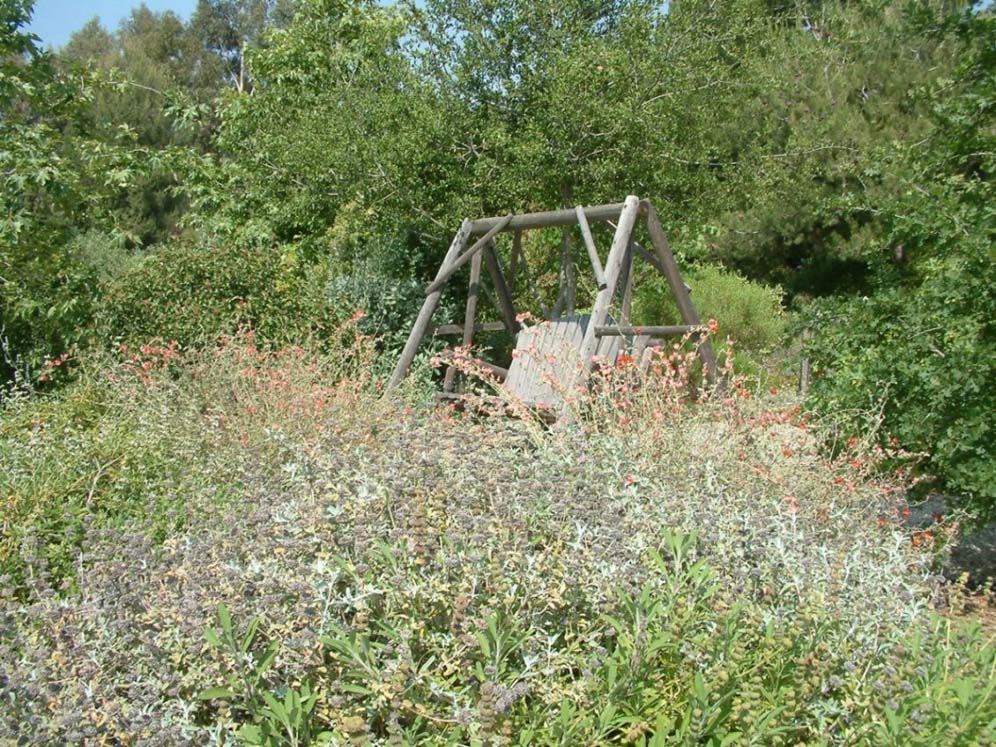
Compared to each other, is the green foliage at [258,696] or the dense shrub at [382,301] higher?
the dense shrub at [382,301]

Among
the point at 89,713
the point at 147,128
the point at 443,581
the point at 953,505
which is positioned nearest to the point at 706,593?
the point at 443,581

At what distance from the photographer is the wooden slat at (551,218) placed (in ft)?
25.3

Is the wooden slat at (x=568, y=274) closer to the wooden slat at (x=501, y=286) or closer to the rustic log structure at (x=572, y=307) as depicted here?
the rustic log structure at (x=572, y=307)

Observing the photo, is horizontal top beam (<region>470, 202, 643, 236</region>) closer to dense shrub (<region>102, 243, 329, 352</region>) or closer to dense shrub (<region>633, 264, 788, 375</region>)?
dense shrub (<region>102, 243, 329, 352</region>)

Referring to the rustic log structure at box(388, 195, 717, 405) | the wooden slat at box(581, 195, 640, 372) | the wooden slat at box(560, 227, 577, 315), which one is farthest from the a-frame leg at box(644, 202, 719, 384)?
Result: the wooden slat at box(560, 227, 577, 315)

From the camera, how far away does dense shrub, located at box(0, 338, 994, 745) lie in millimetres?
2430

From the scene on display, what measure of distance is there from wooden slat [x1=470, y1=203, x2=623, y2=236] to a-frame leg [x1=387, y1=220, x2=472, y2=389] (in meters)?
0.13

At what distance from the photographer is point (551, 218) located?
26.4 feet

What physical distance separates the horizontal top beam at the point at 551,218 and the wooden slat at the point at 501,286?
19 centimetres

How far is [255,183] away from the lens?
551 inches

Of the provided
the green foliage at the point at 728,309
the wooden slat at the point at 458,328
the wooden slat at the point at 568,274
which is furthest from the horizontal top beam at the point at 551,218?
the green foliage at the point at 728,309

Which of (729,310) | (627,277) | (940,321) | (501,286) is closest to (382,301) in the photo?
(501,286)

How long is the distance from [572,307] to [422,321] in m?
1.19

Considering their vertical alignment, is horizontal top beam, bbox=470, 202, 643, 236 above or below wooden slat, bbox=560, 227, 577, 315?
above
